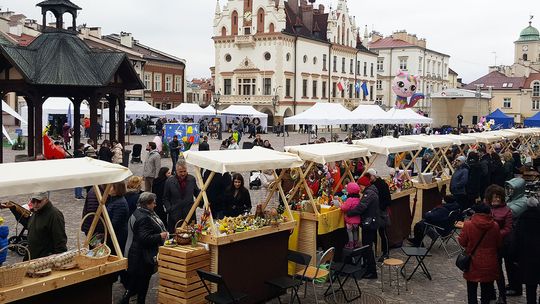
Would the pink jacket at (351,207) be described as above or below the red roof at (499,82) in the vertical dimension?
below

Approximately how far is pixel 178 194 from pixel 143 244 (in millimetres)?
2236

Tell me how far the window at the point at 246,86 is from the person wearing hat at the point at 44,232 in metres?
50.8

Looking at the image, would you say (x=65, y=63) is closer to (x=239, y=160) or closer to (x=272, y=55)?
(x=239, y=160)

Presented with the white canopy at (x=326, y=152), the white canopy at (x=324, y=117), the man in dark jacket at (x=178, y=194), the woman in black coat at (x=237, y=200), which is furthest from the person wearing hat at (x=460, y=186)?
the white canopy at (x=324, y=117)

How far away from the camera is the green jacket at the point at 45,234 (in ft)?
23.3

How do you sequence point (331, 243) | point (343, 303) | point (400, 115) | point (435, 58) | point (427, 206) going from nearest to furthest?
point (343, 303), point (331, 243), point (427, 206), point (400, 115), point (435, 58)

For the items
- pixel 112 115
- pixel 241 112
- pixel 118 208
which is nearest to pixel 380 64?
pixel 241 112

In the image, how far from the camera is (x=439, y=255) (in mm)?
11578

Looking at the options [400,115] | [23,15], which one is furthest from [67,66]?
[23,15]

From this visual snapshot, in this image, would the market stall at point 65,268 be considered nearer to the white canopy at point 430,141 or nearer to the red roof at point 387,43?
the white canopy at point 430,141

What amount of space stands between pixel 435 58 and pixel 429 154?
74556 mm

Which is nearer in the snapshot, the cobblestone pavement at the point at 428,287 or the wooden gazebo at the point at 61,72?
the cobblestone pavement at the point at 428,287

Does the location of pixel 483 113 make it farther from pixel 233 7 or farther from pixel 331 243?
pixel 331 243

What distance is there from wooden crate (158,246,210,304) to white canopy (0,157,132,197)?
1531 mm
